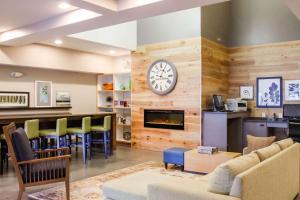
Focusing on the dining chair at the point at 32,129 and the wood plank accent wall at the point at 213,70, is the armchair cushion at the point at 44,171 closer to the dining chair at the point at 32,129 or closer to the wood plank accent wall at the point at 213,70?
the dining chair at the point at 32,129

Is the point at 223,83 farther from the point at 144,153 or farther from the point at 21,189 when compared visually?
the point at 21,189

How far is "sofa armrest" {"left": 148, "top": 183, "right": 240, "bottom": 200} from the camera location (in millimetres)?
2133

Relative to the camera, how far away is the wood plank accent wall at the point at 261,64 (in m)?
6.56

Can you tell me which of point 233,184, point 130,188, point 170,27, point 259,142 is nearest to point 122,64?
point 170,27

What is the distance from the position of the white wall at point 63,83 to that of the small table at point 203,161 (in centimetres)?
421

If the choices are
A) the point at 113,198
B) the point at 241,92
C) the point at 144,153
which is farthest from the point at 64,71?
the point at 113,198

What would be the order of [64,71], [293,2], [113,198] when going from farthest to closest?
[64,71] → [293,2] → [113,198]

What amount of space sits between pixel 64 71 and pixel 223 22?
174 inches

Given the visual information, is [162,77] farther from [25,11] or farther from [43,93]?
[25,11]

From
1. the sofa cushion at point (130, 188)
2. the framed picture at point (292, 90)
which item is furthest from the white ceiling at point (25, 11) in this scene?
the framed picture at point (292, 90)

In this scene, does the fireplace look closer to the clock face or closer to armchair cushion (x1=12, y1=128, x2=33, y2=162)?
the clock face

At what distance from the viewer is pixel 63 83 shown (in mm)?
7820

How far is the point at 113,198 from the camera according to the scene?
2959mm

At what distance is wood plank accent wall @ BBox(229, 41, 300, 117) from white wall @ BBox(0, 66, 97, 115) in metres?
4.10
